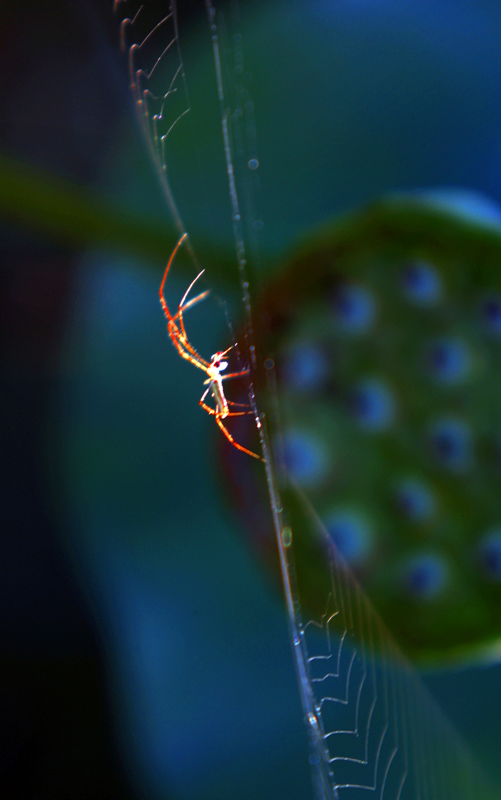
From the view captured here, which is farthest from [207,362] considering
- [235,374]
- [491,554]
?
[491,554]

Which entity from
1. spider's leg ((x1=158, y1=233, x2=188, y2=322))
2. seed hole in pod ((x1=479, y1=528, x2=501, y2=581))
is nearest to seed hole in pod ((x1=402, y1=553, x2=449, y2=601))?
seed hole in pod ((x1=479, y1=528, x2=501, y2=581))

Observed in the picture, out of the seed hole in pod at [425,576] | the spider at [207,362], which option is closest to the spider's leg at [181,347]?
the spider at [207,362]

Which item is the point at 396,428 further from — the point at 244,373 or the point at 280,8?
the point at 280,8

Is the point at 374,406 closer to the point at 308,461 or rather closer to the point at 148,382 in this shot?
the point at 308,461

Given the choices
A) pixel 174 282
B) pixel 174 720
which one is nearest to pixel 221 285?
pixel 174 282

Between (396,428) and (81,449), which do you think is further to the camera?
(81,449)

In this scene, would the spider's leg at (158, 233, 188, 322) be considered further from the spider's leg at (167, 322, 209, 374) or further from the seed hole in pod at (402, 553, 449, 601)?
the seed hole in pod at (402, 553, 449, 601)

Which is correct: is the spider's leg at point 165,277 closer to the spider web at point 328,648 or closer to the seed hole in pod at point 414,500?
the spider web at point 328,648
